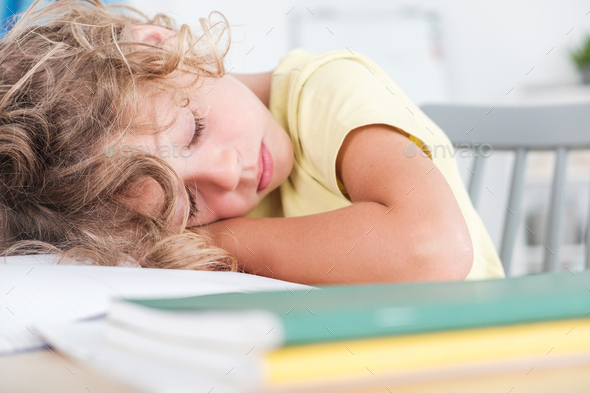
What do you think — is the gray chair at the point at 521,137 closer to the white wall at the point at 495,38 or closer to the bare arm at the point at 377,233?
the bare arm at the point at 377,233

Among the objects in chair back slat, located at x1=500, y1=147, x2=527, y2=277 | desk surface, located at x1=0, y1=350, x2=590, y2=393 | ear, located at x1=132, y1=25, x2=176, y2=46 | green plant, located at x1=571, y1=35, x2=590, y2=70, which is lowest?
chair back slat, located at x1=500, y1=147, x2=527, y2=277

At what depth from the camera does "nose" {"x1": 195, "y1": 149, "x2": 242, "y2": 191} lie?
58 cm

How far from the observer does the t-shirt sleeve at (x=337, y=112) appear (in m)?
0.56

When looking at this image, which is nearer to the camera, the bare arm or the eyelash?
the bare arm

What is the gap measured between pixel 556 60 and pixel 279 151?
214cm

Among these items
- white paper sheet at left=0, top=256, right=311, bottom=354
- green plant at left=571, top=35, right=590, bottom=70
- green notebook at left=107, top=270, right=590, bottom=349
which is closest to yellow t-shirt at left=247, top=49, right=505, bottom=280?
white paper sheet at left=0, top=256, right=311, bottom=354

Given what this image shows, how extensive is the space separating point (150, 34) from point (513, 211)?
2.10 ft

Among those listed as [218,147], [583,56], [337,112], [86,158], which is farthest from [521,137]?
[583,56]

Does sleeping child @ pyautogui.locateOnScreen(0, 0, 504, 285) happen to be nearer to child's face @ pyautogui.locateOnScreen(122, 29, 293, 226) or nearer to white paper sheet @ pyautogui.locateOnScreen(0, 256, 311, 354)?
child's face @ pyautogui.locateOnScreen(122, 29, 293, 226)

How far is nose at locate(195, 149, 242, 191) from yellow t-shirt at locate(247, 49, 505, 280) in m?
0.11

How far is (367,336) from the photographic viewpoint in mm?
122

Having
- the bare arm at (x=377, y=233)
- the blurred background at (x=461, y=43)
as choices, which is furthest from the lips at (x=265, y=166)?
the blurred background at (x=461, y=43)

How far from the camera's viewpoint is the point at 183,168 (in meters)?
0.58

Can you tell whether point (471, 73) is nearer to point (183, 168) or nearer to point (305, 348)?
point (183, 168)
